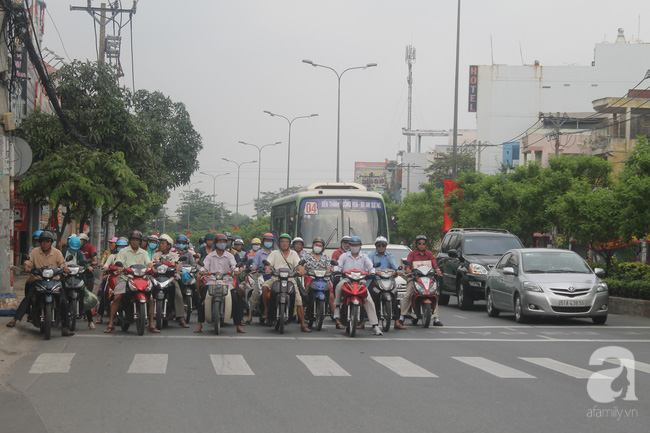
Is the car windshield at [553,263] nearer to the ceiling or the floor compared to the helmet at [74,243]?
nearer to the floor

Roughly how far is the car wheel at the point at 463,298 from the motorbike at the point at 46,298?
12.0m

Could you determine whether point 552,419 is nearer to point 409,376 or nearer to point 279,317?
point 409,376

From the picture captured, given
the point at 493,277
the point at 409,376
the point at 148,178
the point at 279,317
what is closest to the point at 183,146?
the point at 148,178

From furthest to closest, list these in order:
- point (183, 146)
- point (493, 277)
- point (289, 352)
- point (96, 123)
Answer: point (183, 146)
point (96, 123)
point (493, 277)
point (289, 352)

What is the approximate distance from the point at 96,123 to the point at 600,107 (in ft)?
118

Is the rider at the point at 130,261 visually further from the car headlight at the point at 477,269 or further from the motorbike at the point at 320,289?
the car headlight at the point at 477,269

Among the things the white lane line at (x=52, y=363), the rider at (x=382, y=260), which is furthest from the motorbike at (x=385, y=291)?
the white lane line at (x=52, y=363)

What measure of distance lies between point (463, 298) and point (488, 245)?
5.49 ft

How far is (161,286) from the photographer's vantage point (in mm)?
14625

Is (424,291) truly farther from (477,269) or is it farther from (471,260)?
(471,260)

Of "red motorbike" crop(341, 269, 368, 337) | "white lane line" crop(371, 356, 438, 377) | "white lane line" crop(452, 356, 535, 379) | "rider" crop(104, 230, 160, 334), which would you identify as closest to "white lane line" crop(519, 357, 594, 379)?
"white lane line" crop(452, 356, 535, 379)

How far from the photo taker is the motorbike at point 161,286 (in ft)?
47.8

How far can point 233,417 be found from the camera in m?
7.15

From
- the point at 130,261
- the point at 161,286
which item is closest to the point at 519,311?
the point at 161,286
